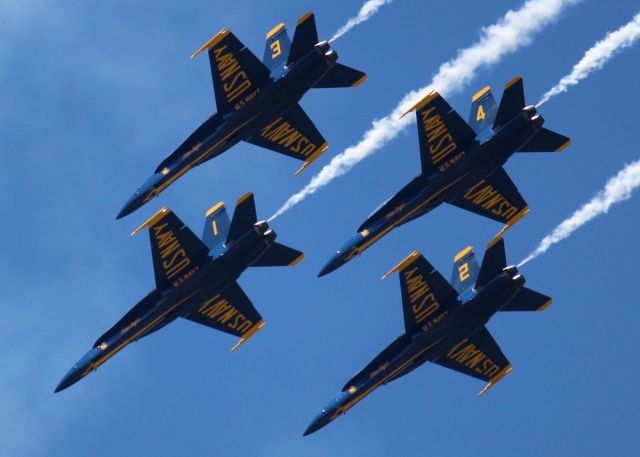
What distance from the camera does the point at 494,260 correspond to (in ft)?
283

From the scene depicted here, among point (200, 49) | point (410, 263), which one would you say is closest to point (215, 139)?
point (200, 49)

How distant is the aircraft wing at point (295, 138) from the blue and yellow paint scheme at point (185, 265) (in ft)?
17.1

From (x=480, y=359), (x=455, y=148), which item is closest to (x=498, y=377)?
(x=480, y=359)

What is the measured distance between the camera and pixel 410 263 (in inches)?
3442

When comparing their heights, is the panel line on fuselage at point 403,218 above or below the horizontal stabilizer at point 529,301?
above

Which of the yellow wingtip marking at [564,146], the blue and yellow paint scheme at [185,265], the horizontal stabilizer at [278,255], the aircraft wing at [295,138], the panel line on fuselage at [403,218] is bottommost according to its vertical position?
the yellow wingtip marking at [564,146]

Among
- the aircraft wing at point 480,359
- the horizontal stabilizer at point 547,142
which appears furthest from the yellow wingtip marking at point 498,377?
the horizontal stabilizer at point 547,142

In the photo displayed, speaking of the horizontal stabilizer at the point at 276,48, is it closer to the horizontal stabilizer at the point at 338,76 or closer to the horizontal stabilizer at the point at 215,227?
the horizontal stabilizer at the point at 338,76

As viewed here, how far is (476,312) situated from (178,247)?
1376 cm

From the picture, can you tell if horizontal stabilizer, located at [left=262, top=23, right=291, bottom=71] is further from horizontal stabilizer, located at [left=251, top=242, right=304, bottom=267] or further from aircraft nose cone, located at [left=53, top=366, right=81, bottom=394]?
aircraft nose cone, located at [left=53, top=366, right=81, bottom=394]

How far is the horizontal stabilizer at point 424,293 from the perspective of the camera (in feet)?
287

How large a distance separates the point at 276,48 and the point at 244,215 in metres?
8.46

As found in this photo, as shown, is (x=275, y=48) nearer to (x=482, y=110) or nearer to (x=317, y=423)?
(x=482, y=110)

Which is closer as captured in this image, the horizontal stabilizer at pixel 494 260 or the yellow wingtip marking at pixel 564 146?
the horizontal stabilizer at pixel 494 260
